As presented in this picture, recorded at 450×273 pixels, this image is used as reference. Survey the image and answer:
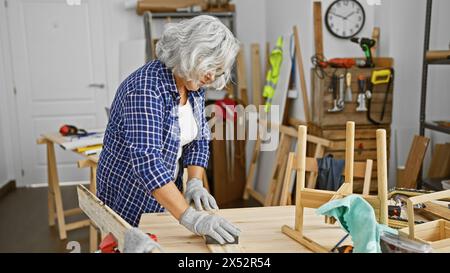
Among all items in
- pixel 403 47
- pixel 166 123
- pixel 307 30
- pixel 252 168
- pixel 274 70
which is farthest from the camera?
pixel 252 168

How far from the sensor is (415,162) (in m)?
2.15

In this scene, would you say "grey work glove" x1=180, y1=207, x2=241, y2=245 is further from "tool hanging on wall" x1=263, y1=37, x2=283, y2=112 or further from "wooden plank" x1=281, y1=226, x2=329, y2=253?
"tool hanging on wall" x1=263, y1=37, x2=283, y2=112

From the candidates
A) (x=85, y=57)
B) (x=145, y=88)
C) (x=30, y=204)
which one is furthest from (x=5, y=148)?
(x=145, y=88)

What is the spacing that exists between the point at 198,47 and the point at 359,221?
0.55m

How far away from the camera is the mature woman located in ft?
3.33

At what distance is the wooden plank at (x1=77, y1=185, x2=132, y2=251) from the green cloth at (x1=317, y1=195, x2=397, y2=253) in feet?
1.25

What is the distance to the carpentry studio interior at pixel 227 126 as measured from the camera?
0.96 m

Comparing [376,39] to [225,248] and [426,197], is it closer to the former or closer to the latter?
[426,197]

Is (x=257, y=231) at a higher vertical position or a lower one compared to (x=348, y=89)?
lower

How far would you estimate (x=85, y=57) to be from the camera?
12.4 feet

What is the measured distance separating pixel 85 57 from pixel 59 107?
0.52 m

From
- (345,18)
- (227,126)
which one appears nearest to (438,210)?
(345,18)

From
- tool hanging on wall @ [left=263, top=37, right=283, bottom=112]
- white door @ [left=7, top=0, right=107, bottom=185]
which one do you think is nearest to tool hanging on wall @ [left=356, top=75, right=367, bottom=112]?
tool hanging on wall @ [left=263, top=37, right=283, bottom=112]

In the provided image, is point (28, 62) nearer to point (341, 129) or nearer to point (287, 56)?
point (287, 56)
